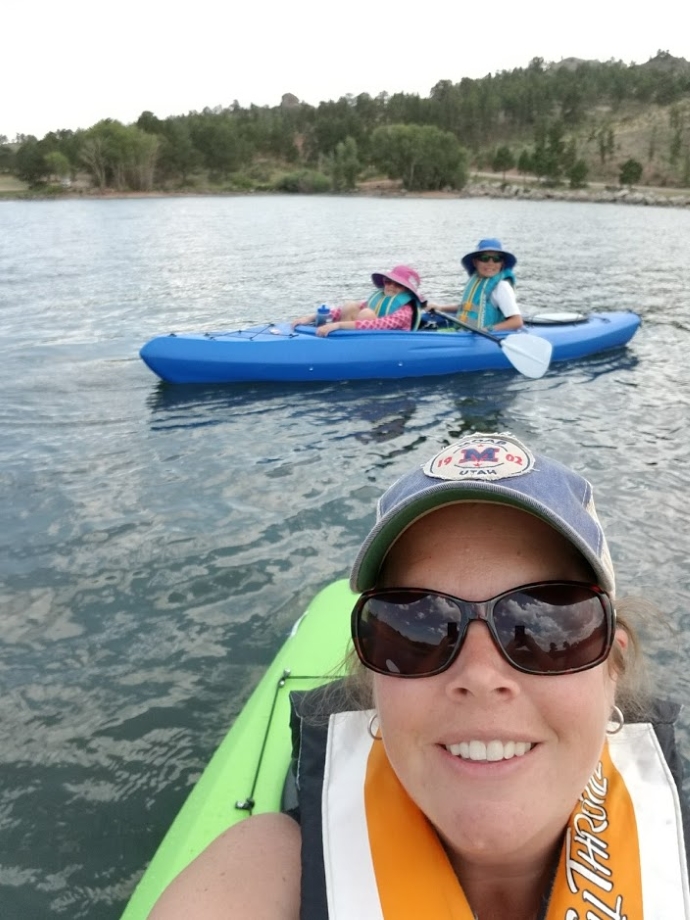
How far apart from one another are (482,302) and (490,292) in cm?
15

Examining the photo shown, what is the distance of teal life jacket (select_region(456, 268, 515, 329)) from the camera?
30.4 ft

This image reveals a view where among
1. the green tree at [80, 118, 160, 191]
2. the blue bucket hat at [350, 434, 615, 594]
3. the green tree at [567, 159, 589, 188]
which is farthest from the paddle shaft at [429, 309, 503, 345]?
the green tree at [80, 118, 160, 191]

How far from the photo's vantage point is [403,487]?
1272mm

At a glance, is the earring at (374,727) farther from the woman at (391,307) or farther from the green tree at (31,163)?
the green tree at (31,163)

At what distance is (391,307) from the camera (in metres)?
9.11

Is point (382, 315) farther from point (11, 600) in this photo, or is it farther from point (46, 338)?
point (11, 600)

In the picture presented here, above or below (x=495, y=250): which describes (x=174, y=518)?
below

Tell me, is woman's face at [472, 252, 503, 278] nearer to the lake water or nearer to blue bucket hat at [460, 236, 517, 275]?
blue bucket hat at [460, 236, 517, 275]

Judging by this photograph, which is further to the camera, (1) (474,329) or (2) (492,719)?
(1) (474,329)

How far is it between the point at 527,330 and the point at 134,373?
4.91 metres

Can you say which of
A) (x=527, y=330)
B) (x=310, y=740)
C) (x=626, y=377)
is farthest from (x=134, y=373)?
(x=310, y=740)

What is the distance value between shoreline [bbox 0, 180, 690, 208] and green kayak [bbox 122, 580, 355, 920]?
184 ft

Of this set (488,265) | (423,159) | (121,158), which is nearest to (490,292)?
(488,265)

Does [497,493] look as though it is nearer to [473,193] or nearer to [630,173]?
[473,193]
